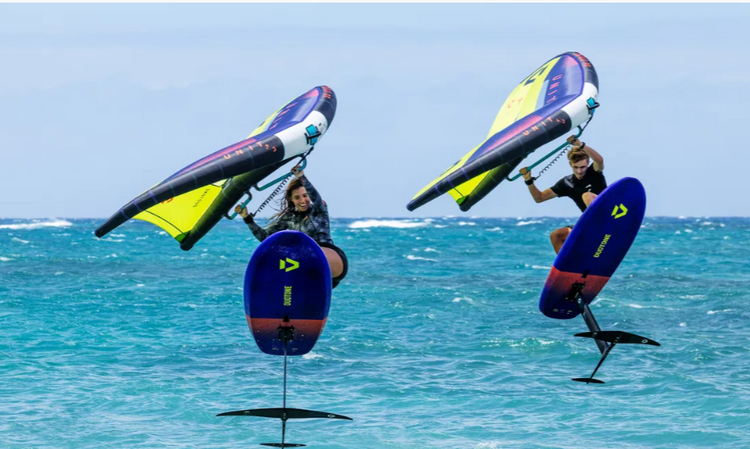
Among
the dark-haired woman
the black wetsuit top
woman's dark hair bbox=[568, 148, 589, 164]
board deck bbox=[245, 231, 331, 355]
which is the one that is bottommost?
board deck bbox=[245, 231, 331, 355]

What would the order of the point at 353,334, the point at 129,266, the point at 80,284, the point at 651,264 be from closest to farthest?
the point at 353,334, the point at 80,284, the point at 129,266, the point at 651,264

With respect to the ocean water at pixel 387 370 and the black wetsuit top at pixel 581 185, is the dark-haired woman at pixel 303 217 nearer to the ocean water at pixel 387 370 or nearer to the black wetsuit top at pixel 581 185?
the black wetsuit top at pixel 581 185

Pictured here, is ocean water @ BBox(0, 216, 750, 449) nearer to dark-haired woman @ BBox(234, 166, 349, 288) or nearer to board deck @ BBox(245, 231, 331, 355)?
board deck @ BBox(245, 231, 331, 355)

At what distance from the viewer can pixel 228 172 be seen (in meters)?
8.95

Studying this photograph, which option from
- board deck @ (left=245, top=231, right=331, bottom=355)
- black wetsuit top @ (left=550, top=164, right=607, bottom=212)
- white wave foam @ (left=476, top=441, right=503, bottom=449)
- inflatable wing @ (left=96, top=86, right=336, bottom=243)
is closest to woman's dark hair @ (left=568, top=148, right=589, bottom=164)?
black wetsuit top @ (left=550, top=164, right=607, bottom=212)

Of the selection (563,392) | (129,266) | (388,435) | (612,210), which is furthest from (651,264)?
(612,210)

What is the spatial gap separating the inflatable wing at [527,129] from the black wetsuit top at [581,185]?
54cm

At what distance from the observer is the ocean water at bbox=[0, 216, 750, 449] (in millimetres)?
14938

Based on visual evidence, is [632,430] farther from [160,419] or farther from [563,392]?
[160,419]

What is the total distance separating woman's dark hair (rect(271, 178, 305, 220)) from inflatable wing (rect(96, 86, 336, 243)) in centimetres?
24

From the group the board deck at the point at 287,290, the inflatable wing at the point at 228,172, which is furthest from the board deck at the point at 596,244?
the inflatable wing at the point at 228,172

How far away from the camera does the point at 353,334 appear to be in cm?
2348

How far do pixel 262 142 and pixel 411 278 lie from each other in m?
29.4

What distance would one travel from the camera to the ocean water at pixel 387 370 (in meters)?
14.9
